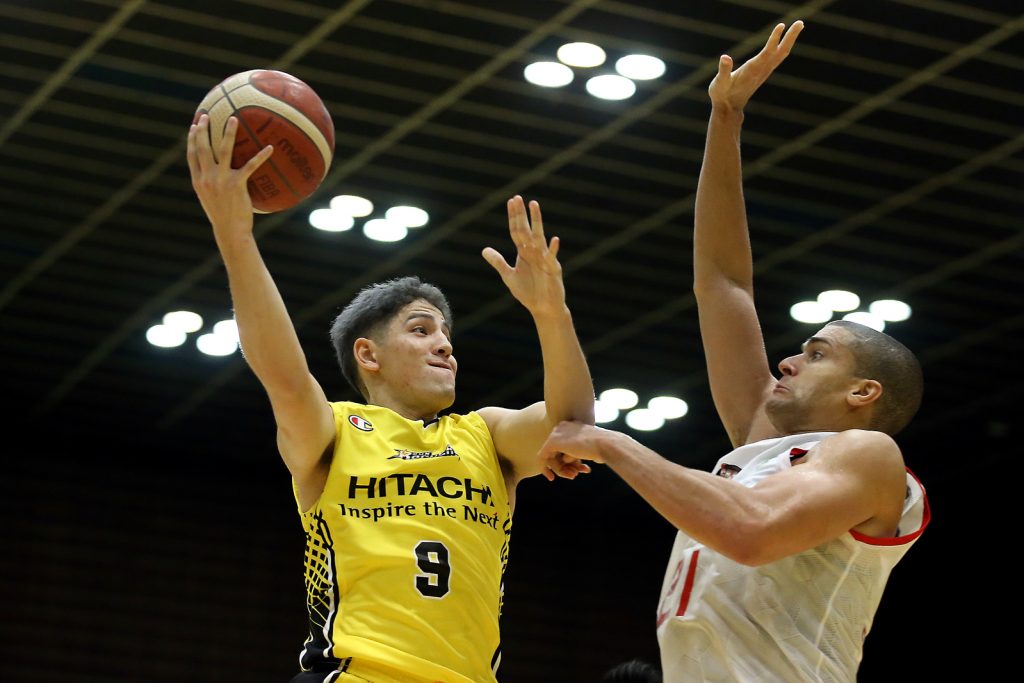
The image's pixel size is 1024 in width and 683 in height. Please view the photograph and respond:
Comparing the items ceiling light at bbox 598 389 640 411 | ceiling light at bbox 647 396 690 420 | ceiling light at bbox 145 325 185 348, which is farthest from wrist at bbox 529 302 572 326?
ceiling light at bbox 647 396 690 420

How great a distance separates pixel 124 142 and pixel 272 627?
25.3 ft

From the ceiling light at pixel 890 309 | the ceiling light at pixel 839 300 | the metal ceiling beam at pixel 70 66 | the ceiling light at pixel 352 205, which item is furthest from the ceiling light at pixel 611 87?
the ceiling light at pixel 890 309

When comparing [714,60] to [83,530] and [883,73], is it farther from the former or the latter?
[83,530]

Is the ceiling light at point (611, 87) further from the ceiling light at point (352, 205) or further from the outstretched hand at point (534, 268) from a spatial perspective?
the outstretched hand at point (534, 268)

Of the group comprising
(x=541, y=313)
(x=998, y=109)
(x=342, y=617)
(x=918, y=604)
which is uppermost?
(x=998, y=109)

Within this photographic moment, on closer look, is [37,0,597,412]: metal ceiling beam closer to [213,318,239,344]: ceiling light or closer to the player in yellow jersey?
[213,318,239,344]: ceiling light

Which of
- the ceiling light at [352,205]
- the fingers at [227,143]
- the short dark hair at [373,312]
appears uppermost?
the ceiling light at [352,205]

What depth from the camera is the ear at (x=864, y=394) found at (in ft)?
17.4

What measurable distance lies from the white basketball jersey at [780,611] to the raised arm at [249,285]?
133cm

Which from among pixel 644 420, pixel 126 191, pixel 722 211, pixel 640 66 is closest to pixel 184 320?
pixel 126 191

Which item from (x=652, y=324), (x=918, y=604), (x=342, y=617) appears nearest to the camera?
(x=342, y=617)

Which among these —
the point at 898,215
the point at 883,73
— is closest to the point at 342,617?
the point at 883,73

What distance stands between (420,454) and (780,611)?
1384 mm

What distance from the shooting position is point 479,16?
35.6 ft
